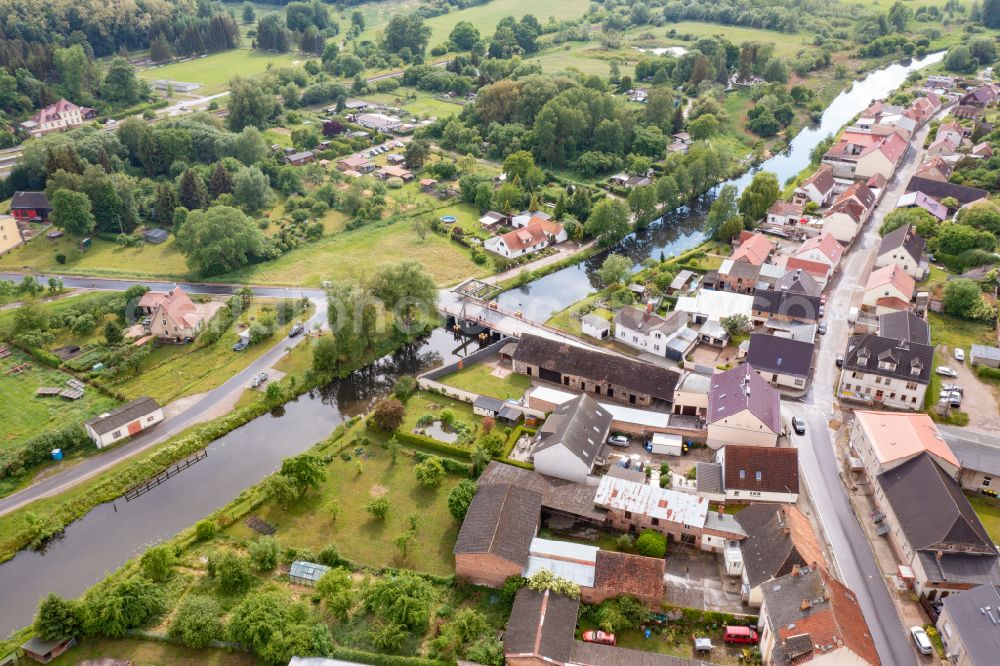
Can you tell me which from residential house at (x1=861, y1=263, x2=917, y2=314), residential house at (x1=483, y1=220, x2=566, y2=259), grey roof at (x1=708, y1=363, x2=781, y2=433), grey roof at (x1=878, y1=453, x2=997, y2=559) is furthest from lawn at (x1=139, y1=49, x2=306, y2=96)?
grey roof at (x1=878, y1=453, x2=997, y2=559)

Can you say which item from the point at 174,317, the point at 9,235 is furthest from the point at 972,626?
the point at 9,235

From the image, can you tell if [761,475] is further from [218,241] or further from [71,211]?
[71,211]

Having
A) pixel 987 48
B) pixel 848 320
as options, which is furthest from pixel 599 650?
pixel 987 48

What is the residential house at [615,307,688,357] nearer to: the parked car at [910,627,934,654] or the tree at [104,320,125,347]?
the parked car at [910,627,934,654]

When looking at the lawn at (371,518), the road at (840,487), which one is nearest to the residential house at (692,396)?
the road at (840,487)

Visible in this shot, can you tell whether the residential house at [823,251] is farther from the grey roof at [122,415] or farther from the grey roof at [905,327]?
the grey roof at [122,415]

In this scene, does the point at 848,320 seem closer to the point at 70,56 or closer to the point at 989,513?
the point at 989,513

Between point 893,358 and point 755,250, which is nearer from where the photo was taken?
point 893,358
